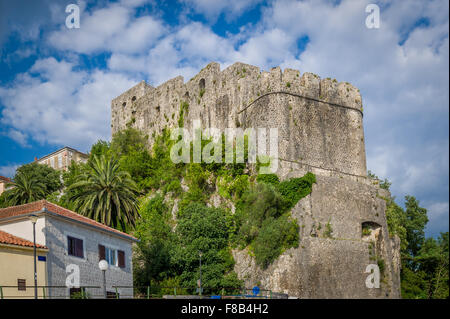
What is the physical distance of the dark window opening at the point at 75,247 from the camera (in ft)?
95.6

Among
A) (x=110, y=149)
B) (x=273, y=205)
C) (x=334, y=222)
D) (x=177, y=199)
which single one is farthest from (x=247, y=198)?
(x=110, y=149)

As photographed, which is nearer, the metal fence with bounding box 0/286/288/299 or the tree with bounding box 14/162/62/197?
the metal fence with bounding box 0/286/288/299

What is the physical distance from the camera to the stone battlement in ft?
141

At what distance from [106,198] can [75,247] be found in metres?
13.9

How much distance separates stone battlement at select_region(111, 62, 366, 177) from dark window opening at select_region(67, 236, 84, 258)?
16.9 metres

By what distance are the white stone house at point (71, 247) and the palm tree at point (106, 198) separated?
986 centimetres

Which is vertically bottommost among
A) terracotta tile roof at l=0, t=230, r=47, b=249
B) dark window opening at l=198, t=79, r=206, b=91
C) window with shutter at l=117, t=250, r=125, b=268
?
window with shutter at l=117, t=250, r=125, b=268

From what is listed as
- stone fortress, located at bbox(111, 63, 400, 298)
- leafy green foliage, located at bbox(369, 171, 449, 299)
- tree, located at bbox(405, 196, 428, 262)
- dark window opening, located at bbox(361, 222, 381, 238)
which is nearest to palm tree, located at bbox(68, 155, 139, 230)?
stone fortress, located at bbox(111, 63, 400, 298)

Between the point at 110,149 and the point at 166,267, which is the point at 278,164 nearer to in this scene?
the point at 166,267

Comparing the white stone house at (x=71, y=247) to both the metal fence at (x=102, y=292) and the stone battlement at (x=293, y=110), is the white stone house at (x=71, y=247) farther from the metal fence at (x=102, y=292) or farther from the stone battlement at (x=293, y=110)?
the stone battlement at (x=293, y=110)

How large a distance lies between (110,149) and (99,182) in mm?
12131

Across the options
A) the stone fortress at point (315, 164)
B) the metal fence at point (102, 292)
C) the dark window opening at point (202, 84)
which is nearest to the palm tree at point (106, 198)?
the metal fence at point (102, 292)

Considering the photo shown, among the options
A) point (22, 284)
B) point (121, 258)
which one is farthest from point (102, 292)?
point (22, 284)

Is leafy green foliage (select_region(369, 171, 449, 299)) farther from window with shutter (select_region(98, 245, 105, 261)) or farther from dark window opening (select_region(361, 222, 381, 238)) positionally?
window with shutter (select_region(98, 245, 105, 261))
